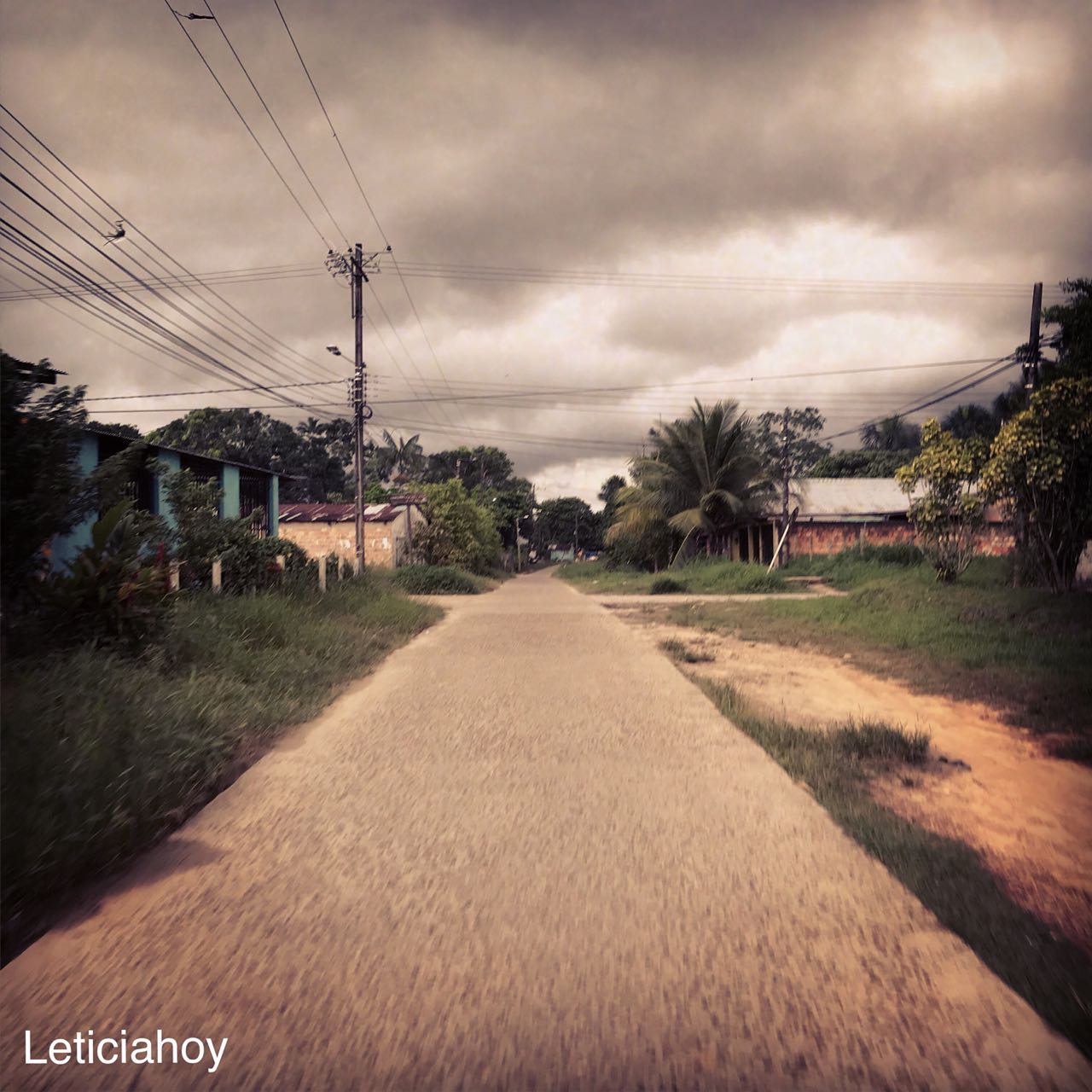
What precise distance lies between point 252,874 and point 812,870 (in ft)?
7.29

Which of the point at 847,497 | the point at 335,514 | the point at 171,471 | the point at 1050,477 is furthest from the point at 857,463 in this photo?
the point at 171,471

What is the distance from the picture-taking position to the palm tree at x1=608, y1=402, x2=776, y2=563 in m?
32.2

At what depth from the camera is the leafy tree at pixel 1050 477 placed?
12.5 meters

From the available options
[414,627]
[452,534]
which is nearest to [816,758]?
[414,627]

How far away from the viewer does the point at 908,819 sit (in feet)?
12.9

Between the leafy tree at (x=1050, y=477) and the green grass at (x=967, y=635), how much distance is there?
0.90 m

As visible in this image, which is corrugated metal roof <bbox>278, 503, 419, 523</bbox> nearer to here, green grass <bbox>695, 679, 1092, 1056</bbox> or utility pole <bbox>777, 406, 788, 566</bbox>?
utility pole <bbox>777, 406, 788, 566</bbox>

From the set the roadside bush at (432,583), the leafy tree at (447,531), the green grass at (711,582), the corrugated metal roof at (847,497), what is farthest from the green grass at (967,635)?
the leafy tree at (447,531)

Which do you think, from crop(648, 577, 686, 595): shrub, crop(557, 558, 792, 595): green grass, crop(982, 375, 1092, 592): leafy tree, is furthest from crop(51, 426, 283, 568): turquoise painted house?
crop(982, 375, 1092, 592): leafy tree

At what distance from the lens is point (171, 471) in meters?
14.7

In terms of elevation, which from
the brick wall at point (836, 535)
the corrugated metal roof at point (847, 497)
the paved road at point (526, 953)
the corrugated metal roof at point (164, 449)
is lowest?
the paved road at point (526, 953)

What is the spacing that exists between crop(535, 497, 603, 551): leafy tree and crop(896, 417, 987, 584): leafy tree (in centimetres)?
7748

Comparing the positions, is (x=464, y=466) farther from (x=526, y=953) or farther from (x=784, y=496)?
(x=526, y=953)

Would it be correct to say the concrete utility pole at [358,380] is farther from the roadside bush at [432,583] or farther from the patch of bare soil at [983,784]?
the patch of bare soil at [983,784]
